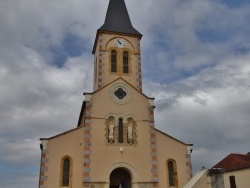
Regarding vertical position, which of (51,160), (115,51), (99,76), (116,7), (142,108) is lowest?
(51,160)

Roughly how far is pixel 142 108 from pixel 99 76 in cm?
446

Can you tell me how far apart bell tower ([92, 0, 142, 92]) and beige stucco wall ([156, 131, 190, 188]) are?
15.3 ft

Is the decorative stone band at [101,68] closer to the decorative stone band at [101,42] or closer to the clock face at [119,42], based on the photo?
the decorative stone band at [101,42]

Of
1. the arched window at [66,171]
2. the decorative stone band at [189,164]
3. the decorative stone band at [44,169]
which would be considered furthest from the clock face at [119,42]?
the decorative stone band at [44,169]

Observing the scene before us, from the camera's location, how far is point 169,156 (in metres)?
22.5

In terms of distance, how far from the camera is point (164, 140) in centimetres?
2291

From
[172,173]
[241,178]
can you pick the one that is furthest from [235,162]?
[172,173]

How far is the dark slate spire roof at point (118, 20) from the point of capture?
2722 centimetres

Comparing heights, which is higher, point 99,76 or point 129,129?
point 99,76

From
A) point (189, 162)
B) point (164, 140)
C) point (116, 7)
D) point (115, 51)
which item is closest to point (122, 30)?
point (115, 51)

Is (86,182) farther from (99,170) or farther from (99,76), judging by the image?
(99,76)

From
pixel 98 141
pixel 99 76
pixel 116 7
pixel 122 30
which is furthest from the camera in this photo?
pixel 116 7

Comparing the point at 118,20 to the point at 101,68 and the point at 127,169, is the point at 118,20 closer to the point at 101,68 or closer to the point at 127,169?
the point at 101,68

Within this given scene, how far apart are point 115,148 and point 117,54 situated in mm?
8357
